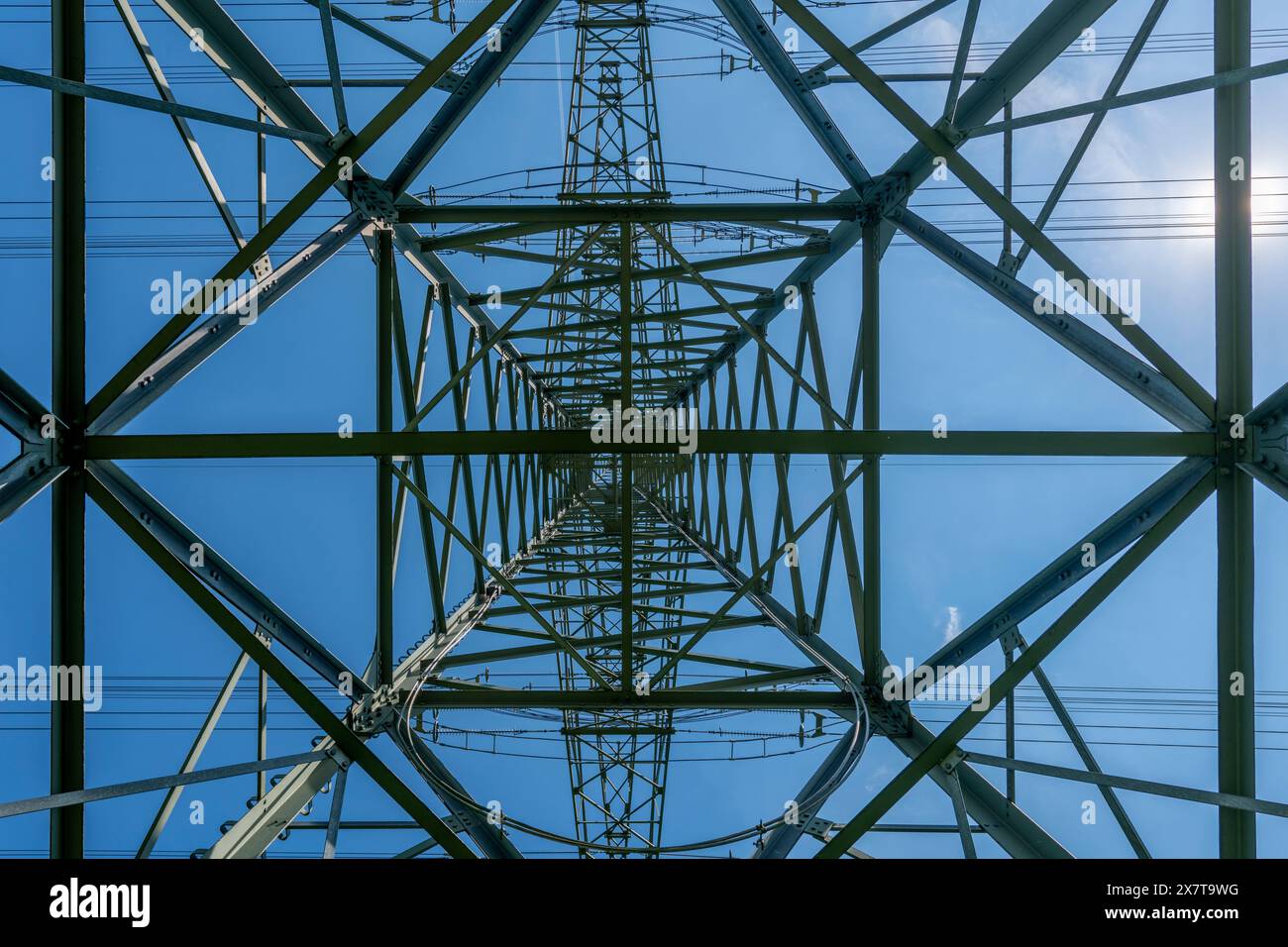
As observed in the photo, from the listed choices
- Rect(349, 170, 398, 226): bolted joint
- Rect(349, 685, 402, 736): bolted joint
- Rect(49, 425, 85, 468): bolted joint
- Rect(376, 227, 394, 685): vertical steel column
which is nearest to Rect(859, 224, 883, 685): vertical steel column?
Rect(376, 227, 394, 685): vertical steel column

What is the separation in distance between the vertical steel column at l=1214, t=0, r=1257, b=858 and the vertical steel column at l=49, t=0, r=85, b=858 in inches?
360

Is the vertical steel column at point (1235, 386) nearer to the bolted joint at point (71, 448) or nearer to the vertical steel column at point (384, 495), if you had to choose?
the vertical steel column at point (384, 495)

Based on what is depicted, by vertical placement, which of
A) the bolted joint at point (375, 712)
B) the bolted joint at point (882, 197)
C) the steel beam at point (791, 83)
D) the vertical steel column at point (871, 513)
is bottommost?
the bolted joint at point (375, 712)

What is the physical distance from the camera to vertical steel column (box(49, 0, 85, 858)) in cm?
605

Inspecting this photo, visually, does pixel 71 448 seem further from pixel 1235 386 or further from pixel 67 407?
pixel 1235 386

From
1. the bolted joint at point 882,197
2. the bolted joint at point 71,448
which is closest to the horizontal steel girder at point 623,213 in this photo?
the bolted joint at point 882,197

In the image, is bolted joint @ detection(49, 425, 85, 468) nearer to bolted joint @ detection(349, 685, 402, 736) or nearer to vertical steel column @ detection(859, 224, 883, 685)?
bolted joint @ detection(349, 685, 402, 736)

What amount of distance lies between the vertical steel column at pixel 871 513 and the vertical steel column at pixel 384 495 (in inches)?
201

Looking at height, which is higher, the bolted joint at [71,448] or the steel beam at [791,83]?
the steel beam at [791,83]

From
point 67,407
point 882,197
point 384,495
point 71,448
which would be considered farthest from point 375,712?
point 882,197

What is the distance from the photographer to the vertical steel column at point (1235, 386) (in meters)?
5.91
